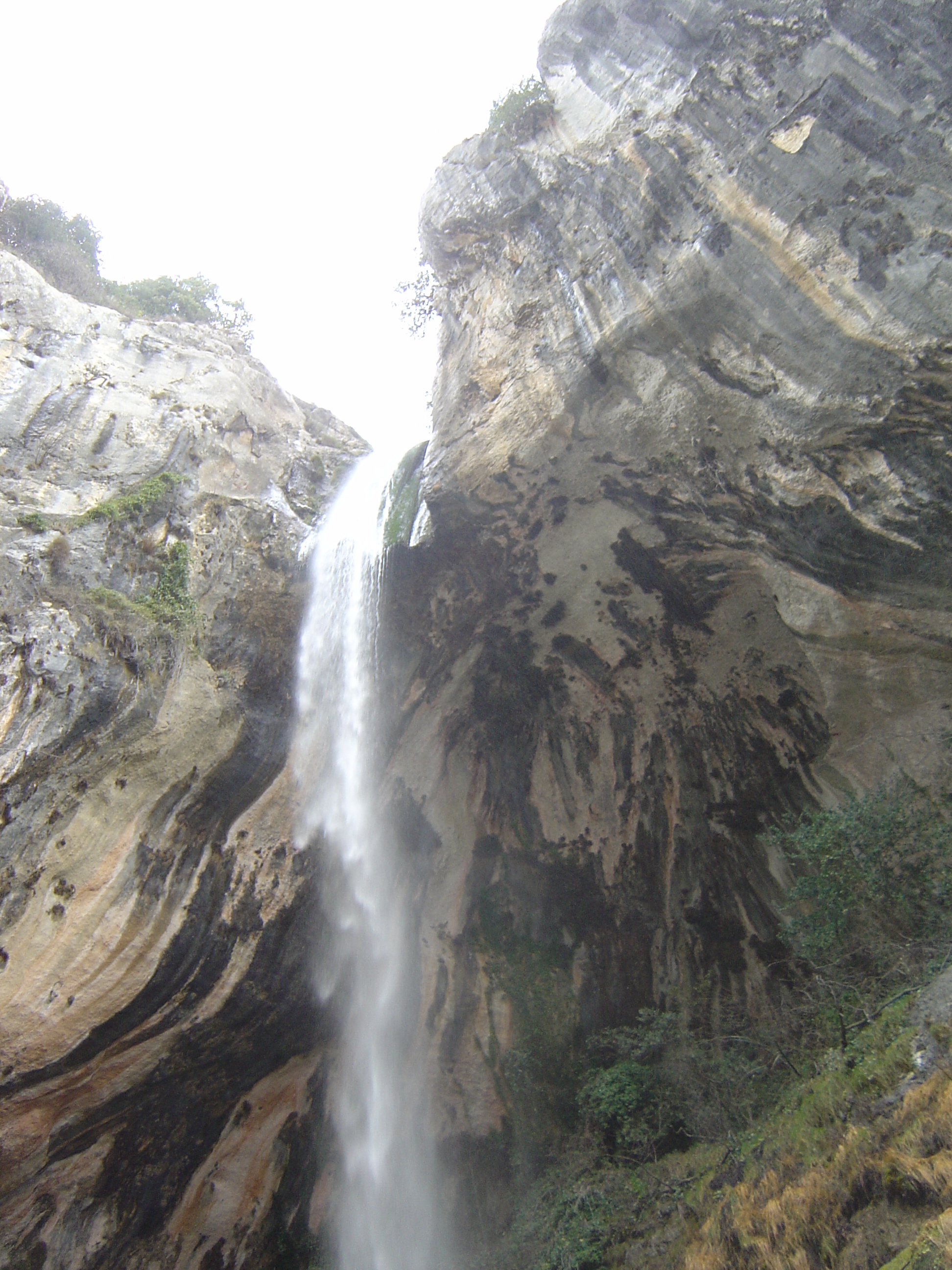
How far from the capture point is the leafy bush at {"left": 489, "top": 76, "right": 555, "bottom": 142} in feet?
42.9

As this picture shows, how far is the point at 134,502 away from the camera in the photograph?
11.5m

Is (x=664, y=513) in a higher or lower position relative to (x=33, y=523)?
higher

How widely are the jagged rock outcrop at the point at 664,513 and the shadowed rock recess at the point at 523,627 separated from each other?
58 mm

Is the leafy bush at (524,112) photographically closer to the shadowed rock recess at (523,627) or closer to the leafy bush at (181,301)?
the shadowed rock recess at (523,627)

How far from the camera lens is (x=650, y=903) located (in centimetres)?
1259

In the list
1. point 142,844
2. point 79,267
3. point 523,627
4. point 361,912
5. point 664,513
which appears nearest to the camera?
point 142,844

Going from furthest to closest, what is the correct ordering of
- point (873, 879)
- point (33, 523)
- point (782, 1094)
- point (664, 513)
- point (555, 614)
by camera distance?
1. point (555, 614)
2. point (664, 513)
3. point (33, 523)
4. point (873, 879)
5. point (782, 1094)

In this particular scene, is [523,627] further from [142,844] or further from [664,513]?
[142,844]

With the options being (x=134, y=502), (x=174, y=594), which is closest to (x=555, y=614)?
(x=174, y=594)

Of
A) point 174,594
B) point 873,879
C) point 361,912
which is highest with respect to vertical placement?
point 873,879

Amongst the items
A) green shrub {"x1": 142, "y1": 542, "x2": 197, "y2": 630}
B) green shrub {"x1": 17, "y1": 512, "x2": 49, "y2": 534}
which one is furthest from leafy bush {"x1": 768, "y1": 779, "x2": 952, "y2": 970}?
green shrub {"x1": 17, "y1": 512, "x2": 49, "y2": 534}

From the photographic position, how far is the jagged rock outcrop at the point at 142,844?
8258 mm

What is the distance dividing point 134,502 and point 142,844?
569 cm

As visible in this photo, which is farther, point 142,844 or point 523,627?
point 523,627
